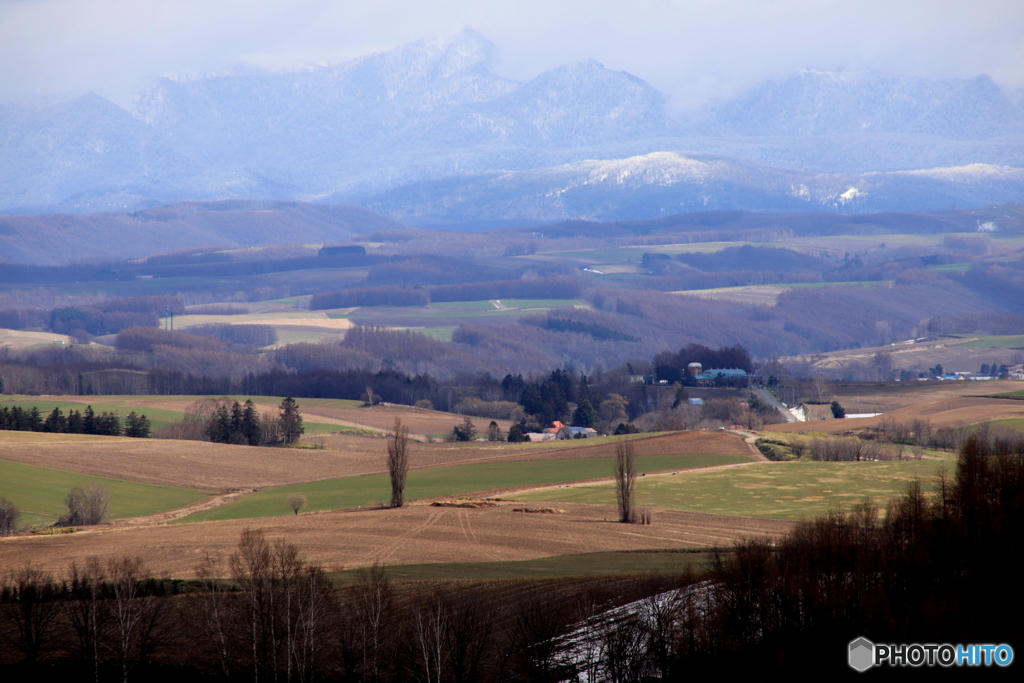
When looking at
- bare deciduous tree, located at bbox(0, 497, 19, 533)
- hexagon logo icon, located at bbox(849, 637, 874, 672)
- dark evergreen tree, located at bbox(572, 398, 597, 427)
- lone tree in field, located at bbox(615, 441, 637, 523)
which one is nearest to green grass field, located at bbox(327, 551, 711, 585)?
lone tree in field, located at bbox(615, 441, 637, 523)

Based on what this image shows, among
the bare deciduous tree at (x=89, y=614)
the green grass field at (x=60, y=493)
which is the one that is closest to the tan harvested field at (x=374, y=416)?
the green grass field at (x=60, y=493)

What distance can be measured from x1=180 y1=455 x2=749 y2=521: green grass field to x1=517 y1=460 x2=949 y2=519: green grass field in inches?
200

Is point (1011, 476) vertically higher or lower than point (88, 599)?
higher

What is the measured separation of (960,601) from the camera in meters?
33.9

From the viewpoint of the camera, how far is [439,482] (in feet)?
263

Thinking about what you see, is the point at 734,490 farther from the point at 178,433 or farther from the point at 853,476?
the point at 178,433

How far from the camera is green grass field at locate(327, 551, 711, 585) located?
45875 millimetres

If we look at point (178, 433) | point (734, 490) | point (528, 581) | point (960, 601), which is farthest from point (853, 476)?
point (178, 433)

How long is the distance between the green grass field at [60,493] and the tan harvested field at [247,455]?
6.94 feet

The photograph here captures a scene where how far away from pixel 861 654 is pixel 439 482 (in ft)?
165

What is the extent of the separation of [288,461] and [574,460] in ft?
71.9

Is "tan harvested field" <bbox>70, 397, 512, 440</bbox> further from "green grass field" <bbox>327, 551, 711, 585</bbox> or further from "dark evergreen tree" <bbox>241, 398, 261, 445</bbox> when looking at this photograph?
"green grass field" <bbox>327, 551, 711, 585</bbox>

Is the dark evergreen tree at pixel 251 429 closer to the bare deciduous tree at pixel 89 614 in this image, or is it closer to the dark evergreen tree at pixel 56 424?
the dark evergreen tree at pixel 56 424

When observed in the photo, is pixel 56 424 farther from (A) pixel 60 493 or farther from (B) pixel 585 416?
(B) pixel 585 416
